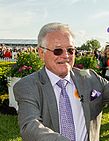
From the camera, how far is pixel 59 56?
245cm

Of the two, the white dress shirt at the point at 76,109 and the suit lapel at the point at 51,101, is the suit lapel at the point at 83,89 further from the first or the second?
the suit lapel at the point at 51,101

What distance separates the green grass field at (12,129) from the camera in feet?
22.2

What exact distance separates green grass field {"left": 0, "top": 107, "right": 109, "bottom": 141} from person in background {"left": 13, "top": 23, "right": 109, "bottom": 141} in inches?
165

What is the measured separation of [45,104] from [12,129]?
507cm

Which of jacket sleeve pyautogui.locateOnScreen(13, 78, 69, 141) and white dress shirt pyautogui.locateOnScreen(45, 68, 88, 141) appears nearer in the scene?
jacket sleeve pyautogui.locateOnScreen(13, 78, 69, 141)

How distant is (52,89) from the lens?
245 centimetres

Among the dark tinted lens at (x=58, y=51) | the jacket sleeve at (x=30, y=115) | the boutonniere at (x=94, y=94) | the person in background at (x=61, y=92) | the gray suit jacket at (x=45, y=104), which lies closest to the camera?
the jacket sleeve at (x=30, y=115)

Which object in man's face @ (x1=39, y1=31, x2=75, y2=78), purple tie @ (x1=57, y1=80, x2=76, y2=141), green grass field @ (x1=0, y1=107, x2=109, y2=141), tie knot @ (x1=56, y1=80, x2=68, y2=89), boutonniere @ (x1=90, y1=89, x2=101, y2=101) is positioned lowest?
green grass field @ (x1=0, y1=107, x2=109, y2=141)

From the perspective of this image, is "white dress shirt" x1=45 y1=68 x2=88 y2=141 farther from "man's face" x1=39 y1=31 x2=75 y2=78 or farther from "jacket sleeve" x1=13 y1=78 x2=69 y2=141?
"jacket sleeve" x1=13 y1=78 x2=69 y2=141

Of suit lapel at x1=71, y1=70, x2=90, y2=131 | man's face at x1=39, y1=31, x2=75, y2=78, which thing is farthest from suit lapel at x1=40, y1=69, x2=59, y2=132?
suit lapel at x1=71, y1=70, x2=90, y2=131

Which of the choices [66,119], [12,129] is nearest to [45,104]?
[66,119]

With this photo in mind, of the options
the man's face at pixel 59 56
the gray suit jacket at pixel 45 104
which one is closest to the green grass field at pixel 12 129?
the gray suit jacket at pixel 45 104

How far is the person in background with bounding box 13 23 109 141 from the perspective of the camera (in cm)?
234

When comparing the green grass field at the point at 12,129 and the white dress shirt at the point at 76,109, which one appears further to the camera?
the green grass field at the point at 12,129
